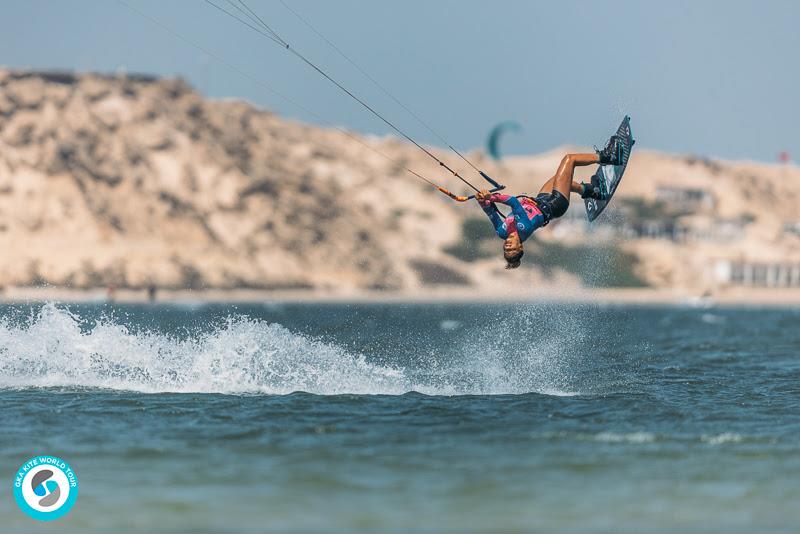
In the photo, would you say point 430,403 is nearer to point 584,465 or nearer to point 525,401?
point 525,401

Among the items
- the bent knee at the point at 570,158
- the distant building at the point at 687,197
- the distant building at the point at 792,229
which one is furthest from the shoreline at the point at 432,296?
the bent knee at the point at 570,158

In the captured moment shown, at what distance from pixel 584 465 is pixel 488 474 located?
3.38 feet

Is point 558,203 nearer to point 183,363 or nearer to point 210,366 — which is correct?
point 210,366

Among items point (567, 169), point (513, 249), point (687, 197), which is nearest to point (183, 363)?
point (513, 249)

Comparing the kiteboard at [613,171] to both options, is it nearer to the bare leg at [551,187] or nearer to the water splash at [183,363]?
the bare leg at [551,187]

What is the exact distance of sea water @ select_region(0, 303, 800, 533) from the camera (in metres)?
9.24

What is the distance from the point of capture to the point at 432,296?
9300 centimetres

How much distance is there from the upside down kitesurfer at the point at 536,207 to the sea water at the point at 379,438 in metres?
2.06

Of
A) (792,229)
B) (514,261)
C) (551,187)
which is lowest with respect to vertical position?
(514,261)

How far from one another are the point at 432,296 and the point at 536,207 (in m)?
78.9

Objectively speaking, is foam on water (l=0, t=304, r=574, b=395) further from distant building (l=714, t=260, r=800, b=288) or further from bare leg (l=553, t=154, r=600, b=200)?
distant building (l=714, t=260, r=800, b=288)

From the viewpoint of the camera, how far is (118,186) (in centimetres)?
8625

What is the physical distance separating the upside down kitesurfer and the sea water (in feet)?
6.75

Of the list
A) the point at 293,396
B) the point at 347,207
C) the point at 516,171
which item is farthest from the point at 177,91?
the point at 293,396
